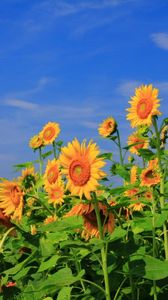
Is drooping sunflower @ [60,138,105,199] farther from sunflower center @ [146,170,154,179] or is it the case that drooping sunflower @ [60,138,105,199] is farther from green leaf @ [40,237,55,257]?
sunflower center @ [146,170,154,179]

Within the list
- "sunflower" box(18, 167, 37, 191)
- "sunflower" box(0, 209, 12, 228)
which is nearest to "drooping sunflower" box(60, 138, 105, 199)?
Result: "sunflower" box(0, 209, 12, 228)

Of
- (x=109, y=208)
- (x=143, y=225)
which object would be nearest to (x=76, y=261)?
(x=143, y=225)

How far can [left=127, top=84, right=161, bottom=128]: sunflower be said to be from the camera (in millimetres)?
5066

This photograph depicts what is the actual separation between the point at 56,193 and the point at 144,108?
1.38m

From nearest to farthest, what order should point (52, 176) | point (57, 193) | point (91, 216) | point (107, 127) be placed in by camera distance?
1. point (91, 216)
2. point (57, 193)
3. point (52, 176)
4. point (107, 127)

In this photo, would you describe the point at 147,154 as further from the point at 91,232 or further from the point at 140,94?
the point at 91,232

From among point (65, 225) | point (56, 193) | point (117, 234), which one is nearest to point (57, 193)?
point (56, 193)

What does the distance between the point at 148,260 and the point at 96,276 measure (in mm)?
706

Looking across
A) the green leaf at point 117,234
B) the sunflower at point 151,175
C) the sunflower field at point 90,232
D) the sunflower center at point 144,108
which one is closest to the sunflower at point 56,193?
the sunflower field at point 90,232

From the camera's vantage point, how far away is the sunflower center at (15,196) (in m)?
3.52

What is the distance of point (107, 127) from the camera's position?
7426mm

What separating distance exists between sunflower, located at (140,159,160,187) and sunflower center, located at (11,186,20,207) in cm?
106

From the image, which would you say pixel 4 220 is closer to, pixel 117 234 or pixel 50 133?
pixel 117 234

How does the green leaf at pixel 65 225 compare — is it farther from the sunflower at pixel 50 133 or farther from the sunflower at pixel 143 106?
the sunflower at pixel 50 133
